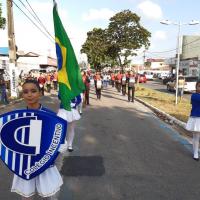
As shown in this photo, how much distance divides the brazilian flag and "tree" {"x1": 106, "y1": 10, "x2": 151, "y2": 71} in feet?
101

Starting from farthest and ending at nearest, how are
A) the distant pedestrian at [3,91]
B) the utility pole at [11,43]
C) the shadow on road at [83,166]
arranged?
1. the utility pole at [11,43]
2. the distant pedestrian at [3,91]
3. the shadow on road at [83,166]

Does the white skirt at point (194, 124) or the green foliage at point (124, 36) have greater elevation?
the green foliage at point (124, 36)

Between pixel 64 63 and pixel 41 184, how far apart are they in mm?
1552

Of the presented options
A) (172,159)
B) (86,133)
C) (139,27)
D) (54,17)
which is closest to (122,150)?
(172,159)

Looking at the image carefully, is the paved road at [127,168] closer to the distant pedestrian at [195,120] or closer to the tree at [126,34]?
the distant pedestrian at [195,120]

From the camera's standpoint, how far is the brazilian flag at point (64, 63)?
4301mm

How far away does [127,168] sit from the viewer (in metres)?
6.65

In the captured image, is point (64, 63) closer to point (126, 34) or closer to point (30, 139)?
point (30, 139)

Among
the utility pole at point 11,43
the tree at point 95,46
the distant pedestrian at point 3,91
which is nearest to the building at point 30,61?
the tree at point 95,46

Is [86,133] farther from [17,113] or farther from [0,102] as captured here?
[0,102]

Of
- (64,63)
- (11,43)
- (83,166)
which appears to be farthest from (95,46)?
(64,63)

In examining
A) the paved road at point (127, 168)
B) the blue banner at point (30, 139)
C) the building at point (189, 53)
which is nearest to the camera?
the blue banner at point (30, 139)

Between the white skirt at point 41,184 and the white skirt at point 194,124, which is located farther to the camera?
the white skirt at point 194,124

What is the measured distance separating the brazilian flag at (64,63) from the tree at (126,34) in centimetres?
3065
